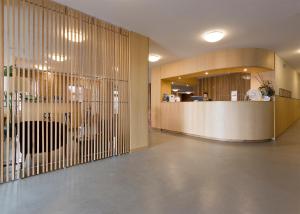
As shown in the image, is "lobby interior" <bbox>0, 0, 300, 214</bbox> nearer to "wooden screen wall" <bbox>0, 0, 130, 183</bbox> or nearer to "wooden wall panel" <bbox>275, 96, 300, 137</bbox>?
"wooden screen wall" <bbox>0, 0, 130, 183</bbox>

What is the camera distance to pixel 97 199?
2445 mm

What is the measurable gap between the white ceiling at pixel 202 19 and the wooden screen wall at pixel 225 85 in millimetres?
3875

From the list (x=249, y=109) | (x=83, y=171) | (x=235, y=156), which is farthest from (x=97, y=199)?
(x=249, y=109)

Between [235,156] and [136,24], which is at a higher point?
[136,24]

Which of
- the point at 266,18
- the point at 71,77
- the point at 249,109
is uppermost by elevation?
the point at 266,18

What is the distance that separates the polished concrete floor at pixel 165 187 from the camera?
2.25 metres

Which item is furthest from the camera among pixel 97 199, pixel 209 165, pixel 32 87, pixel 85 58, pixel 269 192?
pixel 85 58

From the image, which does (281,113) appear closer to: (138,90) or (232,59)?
(232,59)

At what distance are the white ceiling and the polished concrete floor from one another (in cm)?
316

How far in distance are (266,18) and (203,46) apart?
84.6 inches

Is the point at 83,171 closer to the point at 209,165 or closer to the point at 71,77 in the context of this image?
the point at 71,77

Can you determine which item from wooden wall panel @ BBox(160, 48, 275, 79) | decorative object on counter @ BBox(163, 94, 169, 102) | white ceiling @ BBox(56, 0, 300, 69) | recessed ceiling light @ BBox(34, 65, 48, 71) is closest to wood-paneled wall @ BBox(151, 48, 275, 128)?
wooden wall panel @ BBox(160, 48, 275, 79)

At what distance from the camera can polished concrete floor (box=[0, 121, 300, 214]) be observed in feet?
7.38

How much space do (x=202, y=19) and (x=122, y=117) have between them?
117 inches
